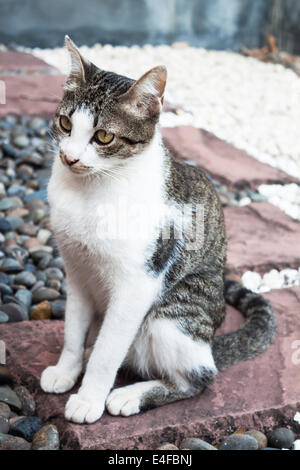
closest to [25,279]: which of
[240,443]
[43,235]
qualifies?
[43,235]

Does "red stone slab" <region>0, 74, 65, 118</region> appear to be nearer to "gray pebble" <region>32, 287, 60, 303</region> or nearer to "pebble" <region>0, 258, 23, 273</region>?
"pebble" <region>0, 258, 23, 273</region>

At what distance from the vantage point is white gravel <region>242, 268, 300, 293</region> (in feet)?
9.65

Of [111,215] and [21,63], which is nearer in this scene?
[111,215]

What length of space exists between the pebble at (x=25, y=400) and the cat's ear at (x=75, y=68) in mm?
1040

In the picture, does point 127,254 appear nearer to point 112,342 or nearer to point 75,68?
point 112,342

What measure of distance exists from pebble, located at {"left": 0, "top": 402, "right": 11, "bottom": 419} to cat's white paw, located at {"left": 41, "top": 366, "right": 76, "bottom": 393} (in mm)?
132

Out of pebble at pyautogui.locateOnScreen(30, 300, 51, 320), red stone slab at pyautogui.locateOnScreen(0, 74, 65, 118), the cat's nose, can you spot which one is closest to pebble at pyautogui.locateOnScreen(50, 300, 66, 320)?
pebble at pyautogui.locateOnScreen(30, 300, 51, 320)

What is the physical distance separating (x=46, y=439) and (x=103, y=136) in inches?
36.8

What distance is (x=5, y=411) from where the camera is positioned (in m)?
1.96

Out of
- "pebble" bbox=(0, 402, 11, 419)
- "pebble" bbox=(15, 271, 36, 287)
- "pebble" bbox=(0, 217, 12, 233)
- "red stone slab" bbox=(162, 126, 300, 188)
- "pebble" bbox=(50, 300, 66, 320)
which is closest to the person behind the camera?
"pebble" bbox=(0, 402, 11, 419)

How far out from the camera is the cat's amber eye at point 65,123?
1809mm

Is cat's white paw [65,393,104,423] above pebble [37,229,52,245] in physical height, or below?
above
